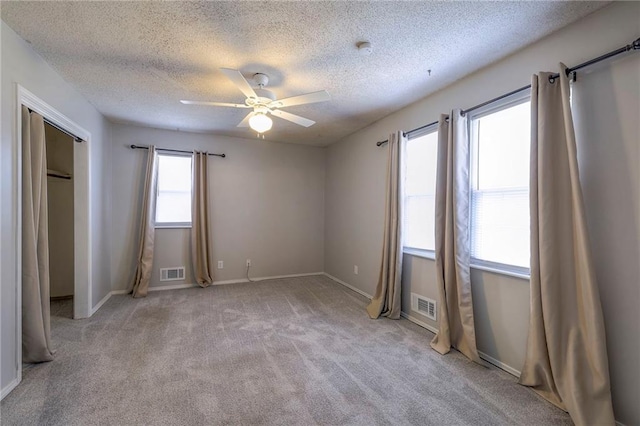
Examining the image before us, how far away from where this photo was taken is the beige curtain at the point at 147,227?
4.19 meters

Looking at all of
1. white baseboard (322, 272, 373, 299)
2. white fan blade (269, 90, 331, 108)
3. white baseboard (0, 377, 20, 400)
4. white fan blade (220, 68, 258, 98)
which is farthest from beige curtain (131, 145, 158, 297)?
white baseboard (322, 272, 373, 299)

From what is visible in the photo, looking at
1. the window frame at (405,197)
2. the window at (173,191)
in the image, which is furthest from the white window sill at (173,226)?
the window frame at (405,197)

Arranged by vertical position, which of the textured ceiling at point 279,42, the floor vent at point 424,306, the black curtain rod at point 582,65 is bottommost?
the floor vent at point 424,306

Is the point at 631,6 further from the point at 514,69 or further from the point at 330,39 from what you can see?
the point at 330,39

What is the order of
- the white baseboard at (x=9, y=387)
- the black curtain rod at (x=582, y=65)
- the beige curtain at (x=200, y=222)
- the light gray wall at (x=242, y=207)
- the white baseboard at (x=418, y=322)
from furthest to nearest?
the beige curtain at (x=200, y=222)
the light gray wall at (x=242, y=207)
the white baseboard at (x=418, y=322)
the white baseboard at (x=9, y=387)
the black curtain rod at (x=582, y=65)

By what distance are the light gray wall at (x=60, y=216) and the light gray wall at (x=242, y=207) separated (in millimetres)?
537

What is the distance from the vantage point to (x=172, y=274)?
4.55 meters

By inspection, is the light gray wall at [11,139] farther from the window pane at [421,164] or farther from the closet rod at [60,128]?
the window pane at [421,164]

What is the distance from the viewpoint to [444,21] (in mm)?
1890

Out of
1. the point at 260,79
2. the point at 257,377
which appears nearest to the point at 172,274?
the point at 257,377

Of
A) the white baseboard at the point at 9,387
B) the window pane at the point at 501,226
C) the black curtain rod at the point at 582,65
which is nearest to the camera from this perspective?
the black curtain rod at the point at 582,65

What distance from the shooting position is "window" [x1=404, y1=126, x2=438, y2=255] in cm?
317

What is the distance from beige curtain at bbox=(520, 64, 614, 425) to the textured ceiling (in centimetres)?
55

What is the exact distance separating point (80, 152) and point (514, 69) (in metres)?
4.57
